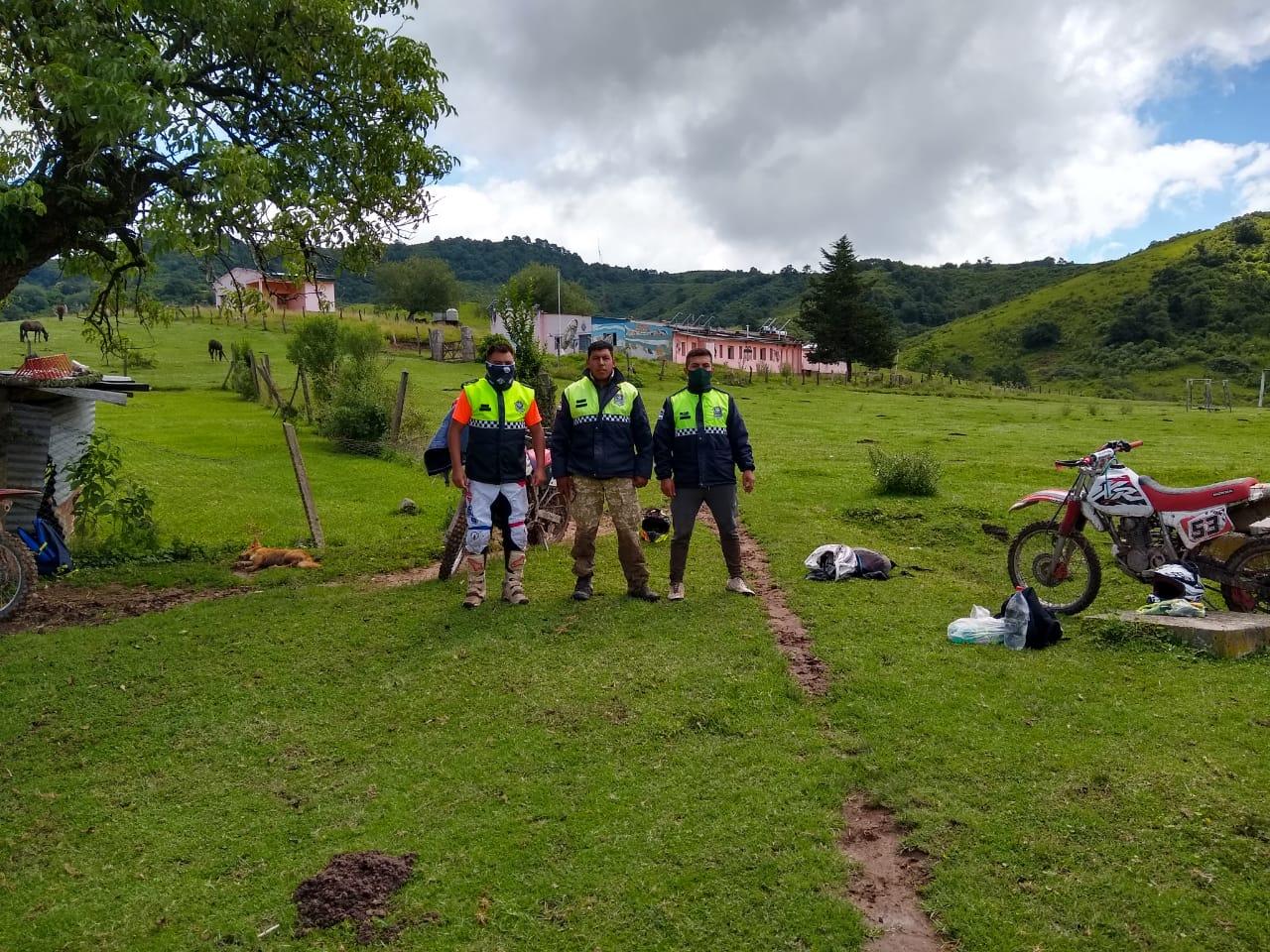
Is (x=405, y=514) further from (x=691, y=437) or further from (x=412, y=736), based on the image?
(x=412, y=736)

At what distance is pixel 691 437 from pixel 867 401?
32.6 m

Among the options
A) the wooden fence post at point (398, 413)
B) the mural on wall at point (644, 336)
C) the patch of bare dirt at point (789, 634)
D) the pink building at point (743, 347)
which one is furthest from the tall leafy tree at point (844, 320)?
the patch of bare dirt at point (789, 634)

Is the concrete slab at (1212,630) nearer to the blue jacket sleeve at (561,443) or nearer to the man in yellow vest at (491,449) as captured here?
the blue jacket sleeve at (561,443)

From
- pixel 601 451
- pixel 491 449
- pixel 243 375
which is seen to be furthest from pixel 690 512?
pixel 243 375

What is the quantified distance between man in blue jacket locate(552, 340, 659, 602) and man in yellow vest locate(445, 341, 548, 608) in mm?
388

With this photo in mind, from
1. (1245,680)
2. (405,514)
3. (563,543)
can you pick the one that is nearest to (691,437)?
(563,543)

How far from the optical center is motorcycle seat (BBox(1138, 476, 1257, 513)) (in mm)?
6691

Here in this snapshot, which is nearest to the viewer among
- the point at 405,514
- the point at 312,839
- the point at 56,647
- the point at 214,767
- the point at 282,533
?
the point at 312,839

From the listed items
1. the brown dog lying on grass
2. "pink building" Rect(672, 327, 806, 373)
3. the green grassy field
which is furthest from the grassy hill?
the green grassy field

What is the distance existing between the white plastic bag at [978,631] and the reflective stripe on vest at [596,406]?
3305 millimetres

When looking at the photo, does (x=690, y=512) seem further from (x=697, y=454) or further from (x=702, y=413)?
(x=702, y=413)

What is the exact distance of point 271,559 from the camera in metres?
10.4

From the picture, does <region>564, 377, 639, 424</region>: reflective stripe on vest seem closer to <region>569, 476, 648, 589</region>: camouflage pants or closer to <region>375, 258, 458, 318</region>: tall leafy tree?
<region>569, 476, 648, 589</region>: camouflage pants

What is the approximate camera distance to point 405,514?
13672mm
